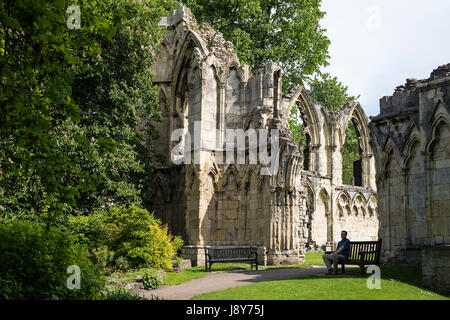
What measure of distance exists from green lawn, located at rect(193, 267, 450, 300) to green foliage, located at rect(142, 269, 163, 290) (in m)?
2.18

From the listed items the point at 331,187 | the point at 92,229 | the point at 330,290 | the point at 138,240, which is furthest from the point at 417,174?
the point at 331,187

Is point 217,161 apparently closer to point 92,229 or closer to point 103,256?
point 92,229

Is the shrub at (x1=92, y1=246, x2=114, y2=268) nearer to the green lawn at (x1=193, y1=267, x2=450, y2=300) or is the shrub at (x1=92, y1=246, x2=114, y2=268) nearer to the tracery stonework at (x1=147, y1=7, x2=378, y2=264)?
the green lawn at (x1=193, y1=267, x2=450, y2=300)

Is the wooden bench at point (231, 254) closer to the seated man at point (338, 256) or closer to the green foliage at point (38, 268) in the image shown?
the seated man at point (338, 256)

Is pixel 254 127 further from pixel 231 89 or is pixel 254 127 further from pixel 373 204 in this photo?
pixel 373 204

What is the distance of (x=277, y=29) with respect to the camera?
29.4 m

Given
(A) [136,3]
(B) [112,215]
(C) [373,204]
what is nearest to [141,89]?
(A) [136,3]

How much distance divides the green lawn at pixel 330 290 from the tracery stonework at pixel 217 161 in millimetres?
5893

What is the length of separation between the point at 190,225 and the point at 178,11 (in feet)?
33.5

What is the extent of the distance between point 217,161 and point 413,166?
724cm

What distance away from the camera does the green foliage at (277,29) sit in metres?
27.6

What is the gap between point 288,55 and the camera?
28703mm

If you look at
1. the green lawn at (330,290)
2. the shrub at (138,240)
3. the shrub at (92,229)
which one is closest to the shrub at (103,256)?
the shrub at (138,240)

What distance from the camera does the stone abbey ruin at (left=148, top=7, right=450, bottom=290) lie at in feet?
37.1
